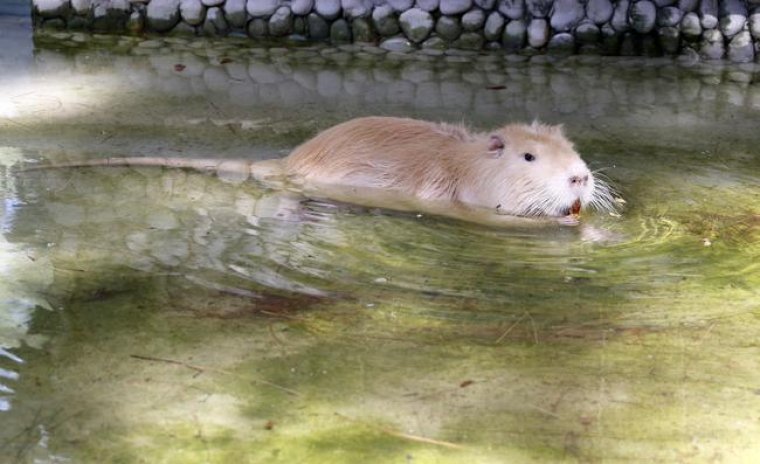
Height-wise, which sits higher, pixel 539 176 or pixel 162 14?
pixel 162 14

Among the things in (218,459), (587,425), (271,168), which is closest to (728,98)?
(271,168)

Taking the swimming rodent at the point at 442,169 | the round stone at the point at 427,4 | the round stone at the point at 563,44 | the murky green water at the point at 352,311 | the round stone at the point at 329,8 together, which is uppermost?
the round stone at the point at 427,4

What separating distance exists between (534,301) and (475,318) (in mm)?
213

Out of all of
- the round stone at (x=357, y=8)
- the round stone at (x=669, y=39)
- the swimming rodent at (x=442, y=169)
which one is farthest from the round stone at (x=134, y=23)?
the round stone at (x=669, y=39)

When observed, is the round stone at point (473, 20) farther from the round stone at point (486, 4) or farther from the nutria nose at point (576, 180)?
the nutria nose at point (576, 180)

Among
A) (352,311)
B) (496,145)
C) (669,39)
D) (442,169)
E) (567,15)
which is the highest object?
(567,15)

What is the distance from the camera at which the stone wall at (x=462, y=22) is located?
614 cm

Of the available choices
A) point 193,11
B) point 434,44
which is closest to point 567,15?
point 434,44

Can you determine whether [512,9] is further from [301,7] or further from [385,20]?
[301,7]

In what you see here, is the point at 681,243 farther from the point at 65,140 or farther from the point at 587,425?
the point at 65,140

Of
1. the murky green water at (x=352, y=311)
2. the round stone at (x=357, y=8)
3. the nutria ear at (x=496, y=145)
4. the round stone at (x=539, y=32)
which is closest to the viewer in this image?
the murky green water at (x=352, y=311)

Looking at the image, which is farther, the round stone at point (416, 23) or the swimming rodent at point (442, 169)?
the round stone at point (416, 23)

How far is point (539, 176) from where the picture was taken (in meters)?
3.85

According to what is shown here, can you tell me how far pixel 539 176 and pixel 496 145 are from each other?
0.73ft
